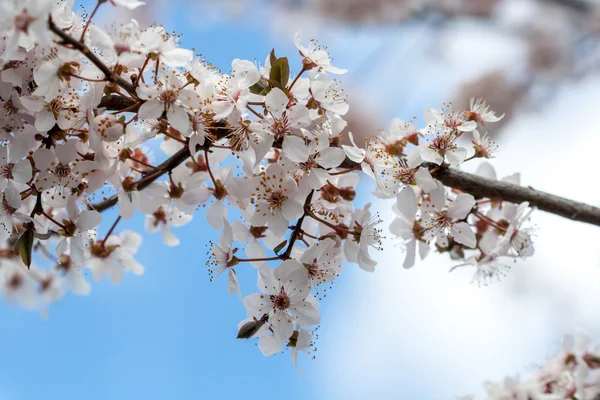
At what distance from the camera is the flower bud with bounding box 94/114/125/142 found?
3.69 feet

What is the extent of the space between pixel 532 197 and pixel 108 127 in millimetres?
1021

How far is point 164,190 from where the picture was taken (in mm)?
1283

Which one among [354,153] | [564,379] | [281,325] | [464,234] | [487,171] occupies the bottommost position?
[564,379]

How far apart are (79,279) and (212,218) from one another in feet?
2.84

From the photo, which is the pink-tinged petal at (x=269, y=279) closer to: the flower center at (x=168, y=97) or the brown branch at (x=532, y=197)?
the flower center at (x=168, y=97)

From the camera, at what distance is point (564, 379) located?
164 centimetres

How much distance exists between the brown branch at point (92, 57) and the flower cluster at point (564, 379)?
4.24 feet

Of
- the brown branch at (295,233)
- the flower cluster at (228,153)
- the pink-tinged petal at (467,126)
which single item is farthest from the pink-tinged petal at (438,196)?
the brown branch at (295,233)

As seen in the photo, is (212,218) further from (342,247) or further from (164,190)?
(342,247)

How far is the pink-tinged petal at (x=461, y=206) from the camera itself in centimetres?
129

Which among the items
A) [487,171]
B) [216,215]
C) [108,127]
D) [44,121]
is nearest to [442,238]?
[487,171]

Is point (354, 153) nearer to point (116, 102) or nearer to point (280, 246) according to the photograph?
point (280, 246)

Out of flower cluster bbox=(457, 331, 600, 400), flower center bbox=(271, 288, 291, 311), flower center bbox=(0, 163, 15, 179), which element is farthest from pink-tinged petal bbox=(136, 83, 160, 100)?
flower cluster bbox=(457, 331, 600, 400)

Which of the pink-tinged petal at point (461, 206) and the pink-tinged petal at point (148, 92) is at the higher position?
the pink-tinged petal at point (148, 92)
